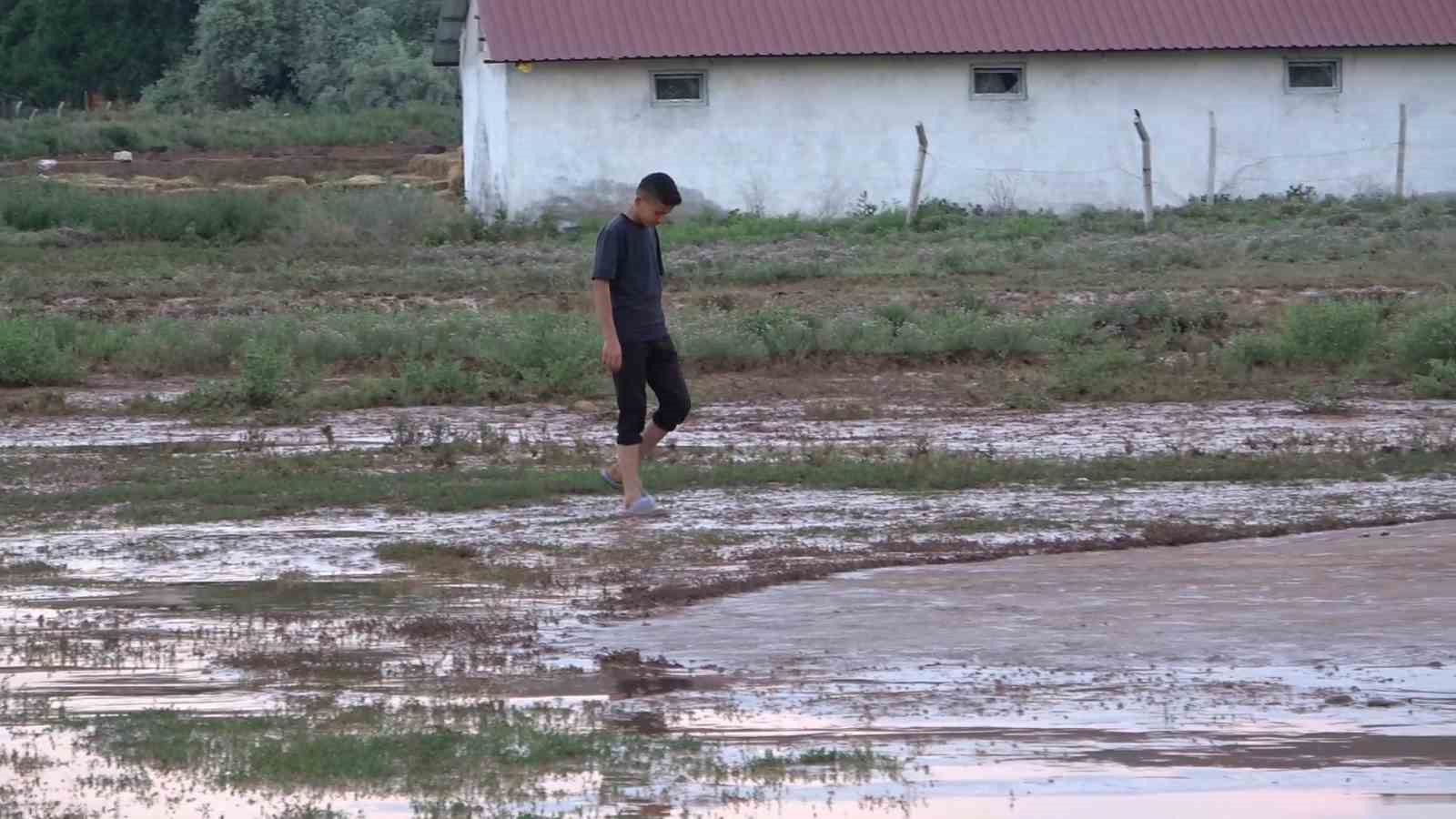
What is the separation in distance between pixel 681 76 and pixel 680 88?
0.18m

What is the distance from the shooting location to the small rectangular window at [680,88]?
90.2 feet

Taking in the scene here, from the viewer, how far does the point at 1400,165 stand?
28.0 m

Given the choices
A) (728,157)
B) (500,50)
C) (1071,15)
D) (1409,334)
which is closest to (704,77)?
(728,157)

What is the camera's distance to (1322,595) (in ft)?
25.6

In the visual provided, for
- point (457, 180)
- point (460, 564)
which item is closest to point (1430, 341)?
point (460, 564)

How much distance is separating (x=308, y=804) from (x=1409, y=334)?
1092 cm

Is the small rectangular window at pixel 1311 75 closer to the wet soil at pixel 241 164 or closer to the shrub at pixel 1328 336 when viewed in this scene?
the shrub at pixel 1328 336

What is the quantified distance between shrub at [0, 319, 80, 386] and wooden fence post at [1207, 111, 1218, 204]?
1769 cm

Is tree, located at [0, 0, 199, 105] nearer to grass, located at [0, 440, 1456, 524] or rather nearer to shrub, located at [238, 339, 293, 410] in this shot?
shrub, located at [238, 339, 293, 410]

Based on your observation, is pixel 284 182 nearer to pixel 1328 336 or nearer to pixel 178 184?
pixel 178 184

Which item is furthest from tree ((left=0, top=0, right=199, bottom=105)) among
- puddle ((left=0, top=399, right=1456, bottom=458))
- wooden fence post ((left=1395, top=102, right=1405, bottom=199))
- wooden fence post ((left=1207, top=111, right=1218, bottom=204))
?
puddle ((left=0, top=399, right=1456, bottom=458))

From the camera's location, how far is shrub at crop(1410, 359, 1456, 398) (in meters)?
13.6

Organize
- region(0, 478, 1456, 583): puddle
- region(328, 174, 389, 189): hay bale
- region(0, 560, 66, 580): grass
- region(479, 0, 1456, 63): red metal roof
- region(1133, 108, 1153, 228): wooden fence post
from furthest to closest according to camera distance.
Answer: region(328, 174, 389, 189): hay bale < region(479, 0, 1456, 63): red metal roof < region(1133, 108, 1153, 228): wooden fence post < region(0, 478, 1456, 583): puddle < region(0, 560, 66, 580): grass

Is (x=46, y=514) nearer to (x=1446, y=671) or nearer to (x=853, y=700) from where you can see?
(x=853, y=700)
